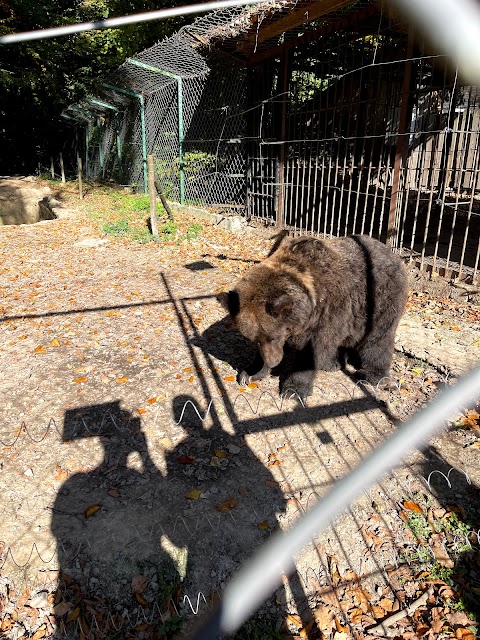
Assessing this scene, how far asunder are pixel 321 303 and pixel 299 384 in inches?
33.7

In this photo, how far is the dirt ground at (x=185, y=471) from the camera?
254 centimetres

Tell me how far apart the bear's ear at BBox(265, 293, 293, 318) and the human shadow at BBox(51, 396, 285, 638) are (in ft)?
3.79

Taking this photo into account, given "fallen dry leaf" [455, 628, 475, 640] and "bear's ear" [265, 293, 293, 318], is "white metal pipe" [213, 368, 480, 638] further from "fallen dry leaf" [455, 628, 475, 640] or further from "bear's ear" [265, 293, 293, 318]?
"bear's ear" [265, 293, 293, 318]

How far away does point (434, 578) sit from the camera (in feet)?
8.72

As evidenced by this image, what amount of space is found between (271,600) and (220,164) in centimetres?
1232

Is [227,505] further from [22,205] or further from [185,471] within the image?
[22,205]

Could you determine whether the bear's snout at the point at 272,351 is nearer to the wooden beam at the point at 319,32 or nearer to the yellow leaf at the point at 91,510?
the yellow leaf at the point at 91,510

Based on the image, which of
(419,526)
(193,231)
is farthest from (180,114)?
(419,526)

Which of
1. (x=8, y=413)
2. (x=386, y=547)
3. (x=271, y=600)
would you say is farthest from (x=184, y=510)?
(x=8, y=413)

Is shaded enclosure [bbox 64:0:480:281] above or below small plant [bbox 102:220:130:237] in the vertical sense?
above

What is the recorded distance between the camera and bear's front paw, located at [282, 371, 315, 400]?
437cm

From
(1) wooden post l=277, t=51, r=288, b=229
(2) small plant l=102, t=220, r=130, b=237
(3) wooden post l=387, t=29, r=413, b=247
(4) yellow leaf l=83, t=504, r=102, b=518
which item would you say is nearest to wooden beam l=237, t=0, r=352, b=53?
(1) wooden post l=277, t=51, r=288, b=229

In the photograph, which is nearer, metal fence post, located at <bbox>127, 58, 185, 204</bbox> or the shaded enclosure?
the shaded enclosure

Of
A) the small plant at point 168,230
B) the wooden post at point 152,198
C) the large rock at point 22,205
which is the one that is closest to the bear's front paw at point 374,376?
the small plant at point 168,230
